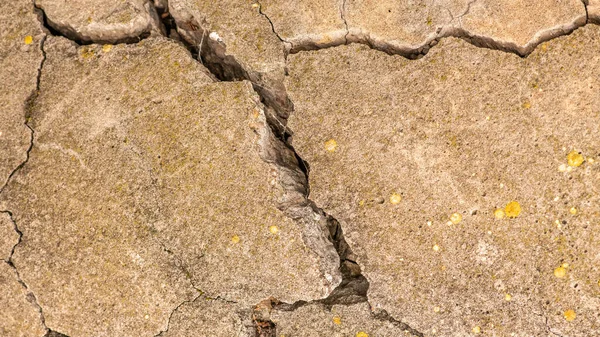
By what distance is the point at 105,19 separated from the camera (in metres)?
2.12

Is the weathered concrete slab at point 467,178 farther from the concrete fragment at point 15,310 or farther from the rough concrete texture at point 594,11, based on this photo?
the concrete fragment at point 15,310

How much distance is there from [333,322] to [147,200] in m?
0.84

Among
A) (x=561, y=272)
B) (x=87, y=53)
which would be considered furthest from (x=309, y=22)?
(x=561, y=272)

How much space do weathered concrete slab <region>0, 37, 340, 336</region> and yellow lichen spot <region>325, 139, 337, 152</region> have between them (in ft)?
0.75

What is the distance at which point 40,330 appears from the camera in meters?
2.05

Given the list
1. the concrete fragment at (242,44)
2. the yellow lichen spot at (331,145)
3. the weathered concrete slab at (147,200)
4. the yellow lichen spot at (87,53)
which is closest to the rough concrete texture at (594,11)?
the yellow lichen spot at (331,145)

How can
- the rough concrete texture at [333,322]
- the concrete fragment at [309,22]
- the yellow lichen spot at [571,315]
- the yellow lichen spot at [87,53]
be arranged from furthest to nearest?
the yellow lichen spot at [87,53]
the concrete fragment at [309,22]
the rough concrete texture at [333,322]
the yellow lichen spot at [571,315]

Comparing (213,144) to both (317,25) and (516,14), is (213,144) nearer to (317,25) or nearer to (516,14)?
(317,25)

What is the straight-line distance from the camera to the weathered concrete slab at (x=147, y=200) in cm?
195

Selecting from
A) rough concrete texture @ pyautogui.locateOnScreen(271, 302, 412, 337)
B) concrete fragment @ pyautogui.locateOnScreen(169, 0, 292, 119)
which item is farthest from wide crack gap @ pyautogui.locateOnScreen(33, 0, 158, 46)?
rough concrete texture @ pyautogui.locateOnScreen(271, 302, 412, 337)

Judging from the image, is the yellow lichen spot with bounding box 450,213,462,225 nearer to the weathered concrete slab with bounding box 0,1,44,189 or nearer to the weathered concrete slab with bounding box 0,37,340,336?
the weathered concrete slab with bounding box 0,37,340,336

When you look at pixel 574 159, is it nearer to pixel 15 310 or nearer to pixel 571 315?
pixel 571 315

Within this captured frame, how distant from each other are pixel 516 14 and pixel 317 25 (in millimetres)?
731

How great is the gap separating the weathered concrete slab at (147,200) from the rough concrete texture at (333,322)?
76 millimetres
